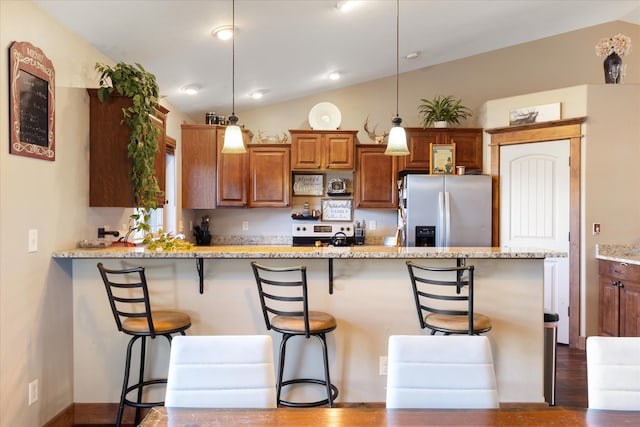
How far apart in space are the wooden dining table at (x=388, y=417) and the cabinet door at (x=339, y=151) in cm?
382

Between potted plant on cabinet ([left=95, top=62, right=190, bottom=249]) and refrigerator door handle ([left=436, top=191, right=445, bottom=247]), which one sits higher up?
potted plant on cabinet ([left=95, top=62, right=190, bottom=249])

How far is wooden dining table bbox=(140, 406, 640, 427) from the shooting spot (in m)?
1.18

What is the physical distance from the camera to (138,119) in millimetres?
2627

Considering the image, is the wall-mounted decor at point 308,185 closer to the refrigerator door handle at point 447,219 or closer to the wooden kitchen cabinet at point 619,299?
the refrigerator door handle at point 447,219

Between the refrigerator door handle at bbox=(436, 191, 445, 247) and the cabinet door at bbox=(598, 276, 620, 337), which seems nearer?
the cabinet door at bbox=(598, 276, 620, 337)

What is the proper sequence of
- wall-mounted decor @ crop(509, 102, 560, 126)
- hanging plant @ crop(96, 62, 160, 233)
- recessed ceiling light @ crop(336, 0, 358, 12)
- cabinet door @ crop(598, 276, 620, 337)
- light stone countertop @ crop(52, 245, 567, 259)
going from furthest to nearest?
wall-mounted decor @ crop(509, 102, 560, 126) < cabinet door @ crop(598, 276, 620, 337) < recessed ceiling light @ crop(336, 0, 358, 12) < hanging plant @ crop(96, 62, 160, 233) < light stone countertop @ crop(52, 245, 567, 259)

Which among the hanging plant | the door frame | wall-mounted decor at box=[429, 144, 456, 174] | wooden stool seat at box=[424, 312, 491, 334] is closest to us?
wooden stool seat at box=[424, 312, 491, 334]

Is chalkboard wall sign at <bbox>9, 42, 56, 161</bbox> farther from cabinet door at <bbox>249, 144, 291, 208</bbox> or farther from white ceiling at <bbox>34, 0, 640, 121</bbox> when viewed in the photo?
cabinet door at <bbox>249, 144, 291, 208</bbox>

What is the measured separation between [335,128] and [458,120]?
1497 mm

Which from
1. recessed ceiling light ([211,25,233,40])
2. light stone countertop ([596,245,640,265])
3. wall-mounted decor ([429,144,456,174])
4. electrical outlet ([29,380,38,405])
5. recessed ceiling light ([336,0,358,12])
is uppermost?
recessed ceiling light ([336,0,358,12])

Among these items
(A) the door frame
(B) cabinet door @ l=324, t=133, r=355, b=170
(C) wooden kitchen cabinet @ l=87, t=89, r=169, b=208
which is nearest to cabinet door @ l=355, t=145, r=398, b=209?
(B) cabinet door @ l=324, t=133, r=355, b=170

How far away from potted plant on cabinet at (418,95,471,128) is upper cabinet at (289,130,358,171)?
35.9 inches

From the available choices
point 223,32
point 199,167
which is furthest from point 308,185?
point 223,32

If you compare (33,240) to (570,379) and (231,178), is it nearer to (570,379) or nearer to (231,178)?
(231,178)
